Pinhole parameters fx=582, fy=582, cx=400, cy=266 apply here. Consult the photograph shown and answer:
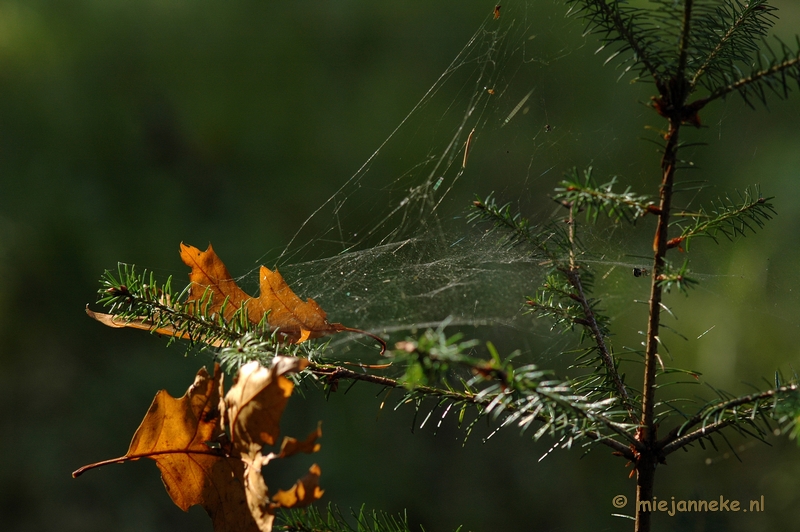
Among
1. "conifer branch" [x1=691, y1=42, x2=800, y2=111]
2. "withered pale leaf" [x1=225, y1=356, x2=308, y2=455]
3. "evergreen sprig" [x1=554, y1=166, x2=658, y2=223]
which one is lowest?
"withered pale leaf" [x1=225, y1=356, x2=308, y2=455]

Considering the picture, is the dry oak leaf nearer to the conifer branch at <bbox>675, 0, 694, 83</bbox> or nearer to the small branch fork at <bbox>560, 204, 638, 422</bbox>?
the small branch fork at <bbox>560, 204, 638, 422</bbox>

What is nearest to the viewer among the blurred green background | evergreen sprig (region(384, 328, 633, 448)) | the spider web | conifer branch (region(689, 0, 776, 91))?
evergreen sprig (region(384, 328, 633, 448))

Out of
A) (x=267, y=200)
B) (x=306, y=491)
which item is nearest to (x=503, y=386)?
(x=306, y=491)

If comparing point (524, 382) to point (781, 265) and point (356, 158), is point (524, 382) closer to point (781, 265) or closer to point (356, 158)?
point (781, 265)

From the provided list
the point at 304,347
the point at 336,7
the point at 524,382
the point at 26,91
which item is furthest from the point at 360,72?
the point at 524,382

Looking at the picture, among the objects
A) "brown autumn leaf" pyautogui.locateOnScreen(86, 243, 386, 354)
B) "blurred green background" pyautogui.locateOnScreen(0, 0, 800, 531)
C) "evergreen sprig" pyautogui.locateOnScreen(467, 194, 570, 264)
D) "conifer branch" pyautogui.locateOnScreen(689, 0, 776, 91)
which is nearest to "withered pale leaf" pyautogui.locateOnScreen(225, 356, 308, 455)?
"brown autumn leaf" pyautogui.locateOnScreen(86, 243, 386, 354)

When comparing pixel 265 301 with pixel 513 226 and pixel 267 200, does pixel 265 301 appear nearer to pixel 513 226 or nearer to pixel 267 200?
pixel 513 226
